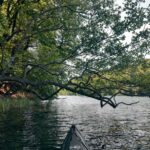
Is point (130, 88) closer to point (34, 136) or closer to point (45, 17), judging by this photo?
point (45, 17)

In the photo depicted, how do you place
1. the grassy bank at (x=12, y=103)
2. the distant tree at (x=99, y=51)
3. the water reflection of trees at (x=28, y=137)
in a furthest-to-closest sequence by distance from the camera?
the grassy bank at (x=12, y=103)
the water reflection of trees at (x=28, y=137)
the distant tree at (x=99, y=51)

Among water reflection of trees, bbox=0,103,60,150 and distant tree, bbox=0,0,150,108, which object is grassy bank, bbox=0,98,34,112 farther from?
distant tree, bbox=0,0,150,108

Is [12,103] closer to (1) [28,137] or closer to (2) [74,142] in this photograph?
(1) [28,137]

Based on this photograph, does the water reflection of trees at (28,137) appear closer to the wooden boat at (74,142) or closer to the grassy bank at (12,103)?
the wooden boat at (74,142)

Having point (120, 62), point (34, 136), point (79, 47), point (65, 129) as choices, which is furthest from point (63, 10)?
point (65, 129)

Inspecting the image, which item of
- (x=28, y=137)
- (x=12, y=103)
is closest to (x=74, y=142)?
(x=28, y=137)

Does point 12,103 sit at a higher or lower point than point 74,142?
higher

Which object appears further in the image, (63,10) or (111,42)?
(63,10)

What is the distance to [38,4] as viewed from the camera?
2342 cm

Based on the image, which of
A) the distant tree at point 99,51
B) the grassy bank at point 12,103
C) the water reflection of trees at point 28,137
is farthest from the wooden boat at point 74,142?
the grassy bank at point 12,103

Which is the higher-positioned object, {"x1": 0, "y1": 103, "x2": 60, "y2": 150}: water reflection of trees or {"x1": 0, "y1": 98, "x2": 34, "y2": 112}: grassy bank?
{"x1": 0, "y1": 98, "x2": 34, "y2": 112}: grassy bank

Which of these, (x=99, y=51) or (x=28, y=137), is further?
(x=28, y=137)

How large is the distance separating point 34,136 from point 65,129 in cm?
488

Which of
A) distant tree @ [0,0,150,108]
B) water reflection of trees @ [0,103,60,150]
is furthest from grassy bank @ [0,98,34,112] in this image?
distant tree @ [0,0,150,108]
